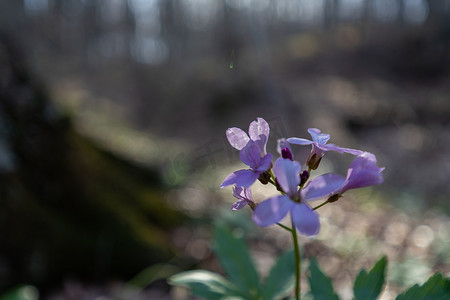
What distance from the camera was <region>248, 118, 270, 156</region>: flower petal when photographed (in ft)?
2.74

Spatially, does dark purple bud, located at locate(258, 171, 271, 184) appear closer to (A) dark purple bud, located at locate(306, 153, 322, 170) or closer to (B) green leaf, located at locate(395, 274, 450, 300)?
(A) dark purple bud, located at locate(306, 153, 322, 170)

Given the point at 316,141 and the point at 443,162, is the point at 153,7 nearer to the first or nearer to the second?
the point at 443,162

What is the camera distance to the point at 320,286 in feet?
3.36

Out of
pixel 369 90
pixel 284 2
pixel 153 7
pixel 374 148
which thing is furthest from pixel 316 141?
pixel 284 2

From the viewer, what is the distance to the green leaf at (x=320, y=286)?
3.27 feet

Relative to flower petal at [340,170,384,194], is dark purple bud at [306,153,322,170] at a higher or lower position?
lower

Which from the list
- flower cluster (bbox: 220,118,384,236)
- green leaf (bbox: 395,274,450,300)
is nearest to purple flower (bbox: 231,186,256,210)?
flower cluster (bbox: 220,118,384,236)

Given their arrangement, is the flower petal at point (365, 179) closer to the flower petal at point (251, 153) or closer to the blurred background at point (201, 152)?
the flower petal at point (251, 153)

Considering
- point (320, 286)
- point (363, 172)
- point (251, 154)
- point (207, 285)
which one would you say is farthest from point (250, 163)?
point (207, 285)

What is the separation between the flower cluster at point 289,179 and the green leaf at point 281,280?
48 cm

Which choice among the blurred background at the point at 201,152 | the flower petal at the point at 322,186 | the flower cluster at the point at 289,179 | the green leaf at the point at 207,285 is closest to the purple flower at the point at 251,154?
the flower cluster at the point at 289,179

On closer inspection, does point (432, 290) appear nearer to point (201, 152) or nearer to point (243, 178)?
point (243, 178)

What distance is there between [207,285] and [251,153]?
2.06 feet

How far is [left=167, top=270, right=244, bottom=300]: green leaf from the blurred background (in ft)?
1.94
